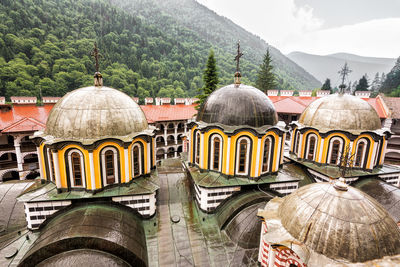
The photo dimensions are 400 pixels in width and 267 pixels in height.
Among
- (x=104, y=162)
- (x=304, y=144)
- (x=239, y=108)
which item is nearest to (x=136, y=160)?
(x=104, y=162)

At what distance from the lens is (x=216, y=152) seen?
1322 cm

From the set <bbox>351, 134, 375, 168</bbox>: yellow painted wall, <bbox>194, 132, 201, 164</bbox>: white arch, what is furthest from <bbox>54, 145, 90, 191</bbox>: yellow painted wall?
<bbox>351, 134, 375, 168</bbox>: yellow painted wall

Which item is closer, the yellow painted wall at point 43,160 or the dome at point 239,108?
the yellow painted wall at point 43,160

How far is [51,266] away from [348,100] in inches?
763

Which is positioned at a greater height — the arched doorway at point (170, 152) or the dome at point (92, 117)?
the dome at point (92, 117)

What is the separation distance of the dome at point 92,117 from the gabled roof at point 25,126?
1486 centimetres

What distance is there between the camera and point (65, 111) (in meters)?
11.3

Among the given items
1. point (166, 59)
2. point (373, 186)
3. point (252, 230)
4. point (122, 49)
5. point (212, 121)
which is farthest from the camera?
point (166, 59)

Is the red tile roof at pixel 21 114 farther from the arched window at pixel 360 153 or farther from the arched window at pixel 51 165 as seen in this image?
the arched window at pixel 360 153

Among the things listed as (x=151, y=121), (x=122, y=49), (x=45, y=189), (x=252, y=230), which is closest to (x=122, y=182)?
(x=45, y=189)

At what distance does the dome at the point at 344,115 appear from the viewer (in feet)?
47.3

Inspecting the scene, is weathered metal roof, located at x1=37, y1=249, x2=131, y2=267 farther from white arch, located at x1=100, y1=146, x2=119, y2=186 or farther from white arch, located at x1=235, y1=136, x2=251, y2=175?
white arch, located at x1=235, y1=136, x2=251, y2=175

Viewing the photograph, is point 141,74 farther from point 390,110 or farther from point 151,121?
point 390,110

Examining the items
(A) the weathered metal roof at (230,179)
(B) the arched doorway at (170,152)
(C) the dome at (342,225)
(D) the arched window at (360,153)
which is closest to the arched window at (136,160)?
(A) the weathered metal roof at (230,179)
